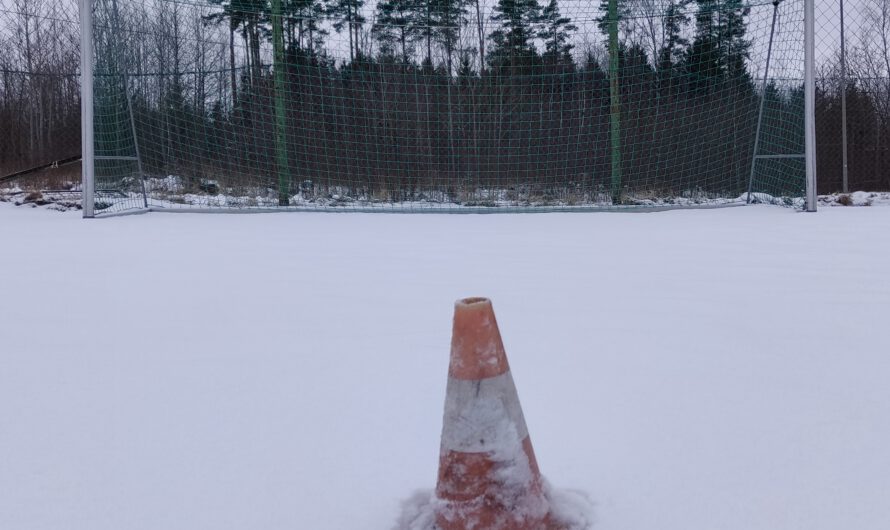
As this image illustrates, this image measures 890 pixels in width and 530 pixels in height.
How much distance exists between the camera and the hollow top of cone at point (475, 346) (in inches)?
42.1

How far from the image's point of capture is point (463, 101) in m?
8.53

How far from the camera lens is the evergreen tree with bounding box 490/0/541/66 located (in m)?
8.55

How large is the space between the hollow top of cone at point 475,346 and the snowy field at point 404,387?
0.27m

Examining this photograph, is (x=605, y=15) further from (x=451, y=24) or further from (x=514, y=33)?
(x=451, y=24)

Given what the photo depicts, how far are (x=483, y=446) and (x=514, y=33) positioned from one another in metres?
8.28

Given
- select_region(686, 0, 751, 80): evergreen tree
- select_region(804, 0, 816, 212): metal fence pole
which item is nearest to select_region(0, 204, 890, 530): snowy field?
select_region(804, 0, 816, 212): metal fence pole

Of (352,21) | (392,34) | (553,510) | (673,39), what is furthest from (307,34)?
(553,510)

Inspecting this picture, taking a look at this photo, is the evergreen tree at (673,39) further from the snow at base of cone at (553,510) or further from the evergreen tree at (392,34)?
the snow at base of cone at (553,510)

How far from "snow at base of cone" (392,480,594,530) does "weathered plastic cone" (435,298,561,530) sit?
1 cm

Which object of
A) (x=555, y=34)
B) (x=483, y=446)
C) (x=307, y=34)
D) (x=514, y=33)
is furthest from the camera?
(x=514, y=33)

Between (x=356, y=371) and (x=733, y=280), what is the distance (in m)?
1.97

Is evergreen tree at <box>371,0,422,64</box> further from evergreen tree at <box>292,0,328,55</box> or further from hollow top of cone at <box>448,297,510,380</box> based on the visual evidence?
hollow top of cone at <box>448,297,510,380</box>

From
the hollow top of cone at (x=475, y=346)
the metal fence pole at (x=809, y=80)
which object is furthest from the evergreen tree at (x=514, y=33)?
the hollow top of cone at (x=475, y=346)

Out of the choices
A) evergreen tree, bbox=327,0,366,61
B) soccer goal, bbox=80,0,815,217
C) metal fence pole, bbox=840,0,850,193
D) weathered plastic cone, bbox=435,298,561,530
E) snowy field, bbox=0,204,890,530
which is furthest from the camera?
metal fence pole, bbox=840,0,850,193
